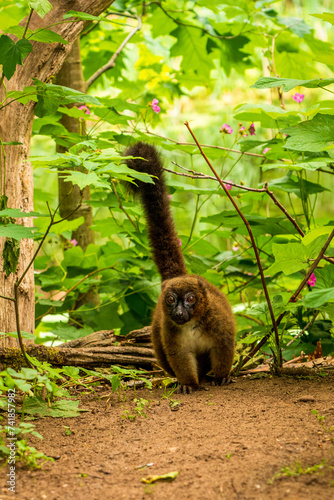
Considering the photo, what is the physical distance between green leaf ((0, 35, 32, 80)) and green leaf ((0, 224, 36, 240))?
635 mm

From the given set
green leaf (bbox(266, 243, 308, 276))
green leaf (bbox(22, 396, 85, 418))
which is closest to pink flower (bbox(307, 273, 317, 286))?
green leaf (bbox(266, 243, 308, 276))

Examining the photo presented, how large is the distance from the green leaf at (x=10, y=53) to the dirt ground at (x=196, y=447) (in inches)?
59.4

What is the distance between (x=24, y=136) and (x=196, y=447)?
1.87 m

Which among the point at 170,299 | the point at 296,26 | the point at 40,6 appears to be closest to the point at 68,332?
the point at 170,299

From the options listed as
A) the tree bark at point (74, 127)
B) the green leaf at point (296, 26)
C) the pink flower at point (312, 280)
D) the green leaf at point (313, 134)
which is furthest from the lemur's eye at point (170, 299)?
the green leaf at point (296, 26)

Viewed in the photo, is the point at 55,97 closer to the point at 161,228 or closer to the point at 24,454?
the point at 161,228

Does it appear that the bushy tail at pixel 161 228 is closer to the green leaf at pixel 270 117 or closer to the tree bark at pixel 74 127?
the green leaf at pixel 270 117

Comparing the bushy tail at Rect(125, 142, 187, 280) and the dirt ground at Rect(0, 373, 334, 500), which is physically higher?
the bushy tail at Rect(125, 142, 187, 280)

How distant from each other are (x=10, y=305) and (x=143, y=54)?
11.6 ft

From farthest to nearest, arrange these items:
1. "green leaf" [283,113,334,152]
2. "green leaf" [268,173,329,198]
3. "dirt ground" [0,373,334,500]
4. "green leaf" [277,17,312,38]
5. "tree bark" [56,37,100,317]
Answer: "tree bark" [56,37,100,317] → "green leaf" [277,17,312,38] → "green leaf" [268,173,329,198] → "green leaf" [283,113,334,152] → "dirt ground" [0,373,334,500]

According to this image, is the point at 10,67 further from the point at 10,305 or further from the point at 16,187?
the point at 10,305

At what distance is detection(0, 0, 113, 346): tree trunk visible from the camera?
268 centimetres

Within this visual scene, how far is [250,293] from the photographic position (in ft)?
18.2

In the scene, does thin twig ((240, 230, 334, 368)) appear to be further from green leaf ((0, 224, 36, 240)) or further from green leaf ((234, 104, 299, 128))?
green leaf ((0, 224, 36, 240))
